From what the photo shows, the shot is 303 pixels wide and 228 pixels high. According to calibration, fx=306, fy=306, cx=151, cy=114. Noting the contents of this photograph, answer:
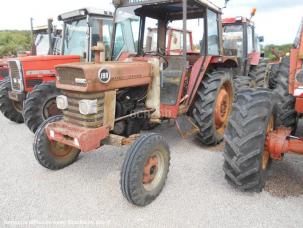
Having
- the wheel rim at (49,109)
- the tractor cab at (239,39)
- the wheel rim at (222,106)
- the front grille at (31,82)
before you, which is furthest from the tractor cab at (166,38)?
the tractor cab at (239,39)

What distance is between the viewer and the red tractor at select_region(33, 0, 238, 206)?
307 centimetres

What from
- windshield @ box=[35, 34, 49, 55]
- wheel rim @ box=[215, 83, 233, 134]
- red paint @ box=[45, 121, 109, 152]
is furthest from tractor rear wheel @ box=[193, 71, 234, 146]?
windshield @ box=[35, 34, 49, 55]

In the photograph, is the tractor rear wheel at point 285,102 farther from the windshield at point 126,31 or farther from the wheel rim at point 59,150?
the wheel rim at point 59,150

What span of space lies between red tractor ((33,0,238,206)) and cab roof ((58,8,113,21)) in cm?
121

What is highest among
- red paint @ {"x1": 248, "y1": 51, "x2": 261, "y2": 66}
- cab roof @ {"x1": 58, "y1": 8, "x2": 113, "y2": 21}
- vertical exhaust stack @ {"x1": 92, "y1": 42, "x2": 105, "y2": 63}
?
cab roof @ {"x1": 58, "y1": 8, "x2": 113, "y2": 21}

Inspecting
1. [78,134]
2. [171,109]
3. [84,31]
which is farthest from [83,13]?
[78,134]

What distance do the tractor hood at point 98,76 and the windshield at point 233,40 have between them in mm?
4575

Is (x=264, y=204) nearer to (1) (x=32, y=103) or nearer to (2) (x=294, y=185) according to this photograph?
(2) (x=294, y=185)

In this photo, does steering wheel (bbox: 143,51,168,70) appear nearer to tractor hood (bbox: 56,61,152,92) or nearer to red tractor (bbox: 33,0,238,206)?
red tractor (bbox: 33,0,238,206)

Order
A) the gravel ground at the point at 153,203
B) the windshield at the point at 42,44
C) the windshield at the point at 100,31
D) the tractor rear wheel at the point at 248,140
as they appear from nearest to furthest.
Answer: the gravel ground at the point at 153,203 < the tractor rear wheel at the point at 248,140 < the windshield at the point at 100,31 < the windshield at the point at 42,44

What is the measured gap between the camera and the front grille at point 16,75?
5.67 meters

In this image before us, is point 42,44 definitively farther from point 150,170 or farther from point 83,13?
point 150,170

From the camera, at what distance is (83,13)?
6.04m

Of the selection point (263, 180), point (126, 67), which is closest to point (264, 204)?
point (263, 180)
